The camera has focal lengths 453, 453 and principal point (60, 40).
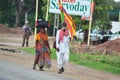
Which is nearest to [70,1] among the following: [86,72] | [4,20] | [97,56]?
[97,56]

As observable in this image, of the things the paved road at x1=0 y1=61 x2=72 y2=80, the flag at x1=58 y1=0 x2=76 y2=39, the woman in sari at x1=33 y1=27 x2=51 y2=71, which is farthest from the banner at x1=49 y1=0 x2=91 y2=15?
the paved road at x1=0 y1=61 x2=72 y2=80

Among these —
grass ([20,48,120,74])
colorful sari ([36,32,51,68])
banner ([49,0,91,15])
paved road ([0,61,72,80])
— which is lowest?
grass ([20,48,120,74])

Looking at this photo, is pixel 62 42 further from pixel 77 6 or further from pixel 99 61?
pixel 77 6

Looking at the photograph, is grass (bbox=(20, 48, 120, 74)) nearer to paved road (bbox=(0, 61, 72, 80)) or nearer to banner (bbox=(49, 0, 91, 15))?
paved road (bbox=(0, 61, 72, 80))

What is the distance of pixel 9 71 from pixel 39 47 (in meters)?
1.62

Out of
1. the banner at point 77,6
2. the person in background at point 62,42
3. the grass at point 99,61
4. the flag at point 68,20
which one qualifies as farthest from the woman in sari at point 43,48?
the banner at point 77,6

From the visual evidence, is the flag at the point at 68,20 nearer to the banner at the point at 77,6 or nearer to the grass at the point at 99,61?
the banner at the point at 77,6

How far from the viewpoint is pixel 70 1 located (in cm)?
3038

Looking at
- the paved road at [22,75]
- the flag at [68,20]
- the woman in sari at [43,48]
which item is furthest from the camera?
the flag at [68,20]

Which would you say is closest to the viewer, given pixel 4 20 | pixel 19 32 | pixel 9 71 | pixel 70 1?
pixel 9 71

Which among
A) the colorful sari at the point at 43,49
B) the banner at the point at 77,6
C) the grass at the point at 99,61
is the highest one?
the banner at the point at 77,6

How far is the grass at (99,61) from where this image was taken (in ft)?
68.0

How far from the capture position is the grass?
68.0ft

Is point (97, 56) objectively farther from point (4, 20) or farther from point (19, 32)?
point (4, 20)
